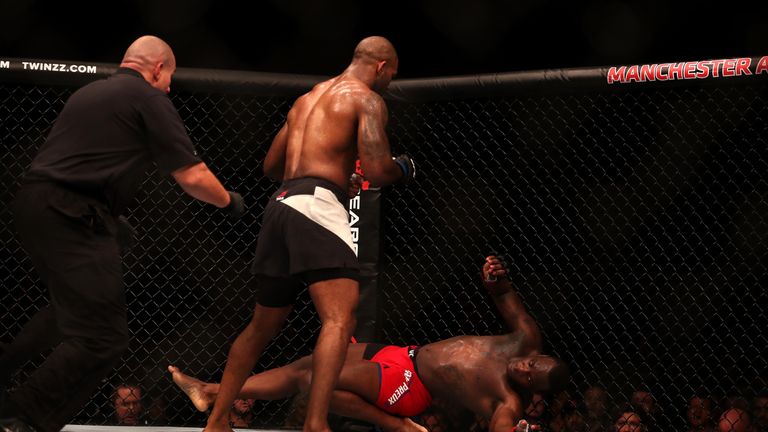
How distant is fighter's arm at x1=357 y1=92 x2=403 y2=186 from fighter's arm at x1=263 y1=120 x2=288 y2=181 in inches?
11.4

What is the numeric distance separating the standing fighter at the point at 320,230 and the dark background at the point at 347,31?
6.15 feet

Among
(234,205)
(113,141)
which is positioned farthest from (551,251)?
(113,141)

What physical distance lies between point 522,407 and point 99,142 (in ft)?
5.65

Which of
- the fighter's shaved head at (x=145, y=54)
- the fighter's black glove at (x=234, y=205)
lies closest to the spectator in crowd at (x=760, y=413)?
the fighter's black glove at (x=234, y=205)

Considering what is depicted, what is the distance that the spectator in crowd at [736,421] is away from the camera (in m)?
3.12

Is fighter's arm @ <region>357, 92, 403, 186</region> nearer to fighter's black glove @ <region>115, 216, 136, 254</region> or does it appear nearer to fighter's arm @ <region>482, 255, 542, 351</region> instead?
fighter's black glove @ <region>115, 216, 136, 254</region>

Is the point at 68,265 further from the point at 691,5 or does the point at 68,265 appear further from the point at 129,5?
the point at 691,5

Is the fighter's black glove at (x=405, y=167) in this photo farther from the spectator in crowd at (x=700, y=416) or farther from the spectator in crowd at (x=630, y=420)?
the spectator in crowd at (x=700, y=416)

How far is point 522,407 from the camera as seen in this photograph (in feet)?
10.1

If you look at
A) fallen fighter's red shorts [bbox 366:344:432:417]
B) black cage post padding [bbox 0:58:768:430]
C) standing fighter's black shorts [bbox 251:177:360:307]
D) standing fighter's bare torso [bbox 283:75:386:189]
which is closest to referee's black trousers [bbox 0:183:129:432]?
standing fighter's black shorts [bbox 251:177:360:307]

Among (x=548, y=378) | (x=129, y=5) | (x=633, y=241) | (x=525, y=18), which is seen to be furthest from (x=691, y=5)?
(x=129, y=5)

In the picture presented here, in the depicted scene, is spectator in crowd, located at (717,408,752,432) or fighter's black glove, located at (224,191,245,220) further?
spectator in crowd, located at (717,408,752,432)

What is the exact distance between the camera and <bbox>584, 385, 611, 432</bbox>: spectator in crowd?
135 inches

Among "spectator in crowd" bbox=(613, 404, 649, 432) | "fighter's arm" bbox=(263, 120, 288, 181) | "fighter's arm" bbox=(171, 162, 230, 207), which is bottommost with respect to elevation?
"spectator in crowd" bbox=(613, 404, 649, 432)
